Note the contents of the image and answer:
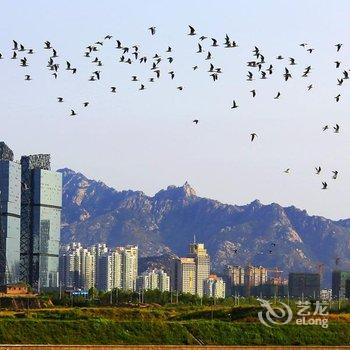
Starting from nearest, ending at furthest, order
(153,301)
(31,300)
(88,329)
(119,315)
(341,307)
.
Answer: (88,329)
(119,315)
(341,307)
(31,300)
(153,301)

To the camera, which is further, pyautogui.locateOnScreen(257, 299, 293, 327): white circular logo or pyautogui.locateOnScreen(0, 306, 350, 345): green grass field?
pyautogui.locateOnScreen(257, 299, 293, 327): white circular logo

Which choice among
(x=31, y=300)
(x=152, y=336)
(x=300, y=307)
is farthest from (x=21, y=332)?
(x=31, y=300)

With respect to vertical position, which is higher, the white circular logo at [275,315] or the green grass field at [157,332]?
the white circular logo at [275,315]

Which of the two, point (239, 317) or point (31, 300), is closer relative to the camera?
point (239, 317)

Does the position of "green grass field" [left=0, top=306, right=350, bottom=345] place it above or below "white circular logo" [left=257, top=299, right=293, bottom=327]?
below

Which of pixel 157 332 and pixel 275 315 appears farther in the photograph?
pixel 275 315

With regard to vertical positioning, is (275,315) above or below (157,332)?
above

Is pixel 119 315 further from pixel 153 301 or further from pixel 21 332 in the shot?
pixel 153 301

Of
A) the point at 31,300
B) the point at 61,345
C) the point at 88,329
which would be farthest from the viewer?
the point at 31,300

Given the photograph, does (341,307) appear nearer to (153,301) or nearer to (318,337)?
(318,337)

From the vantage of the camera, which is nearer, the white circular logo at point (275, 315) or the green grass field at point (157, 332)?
the green grass field at point (157, 332)
